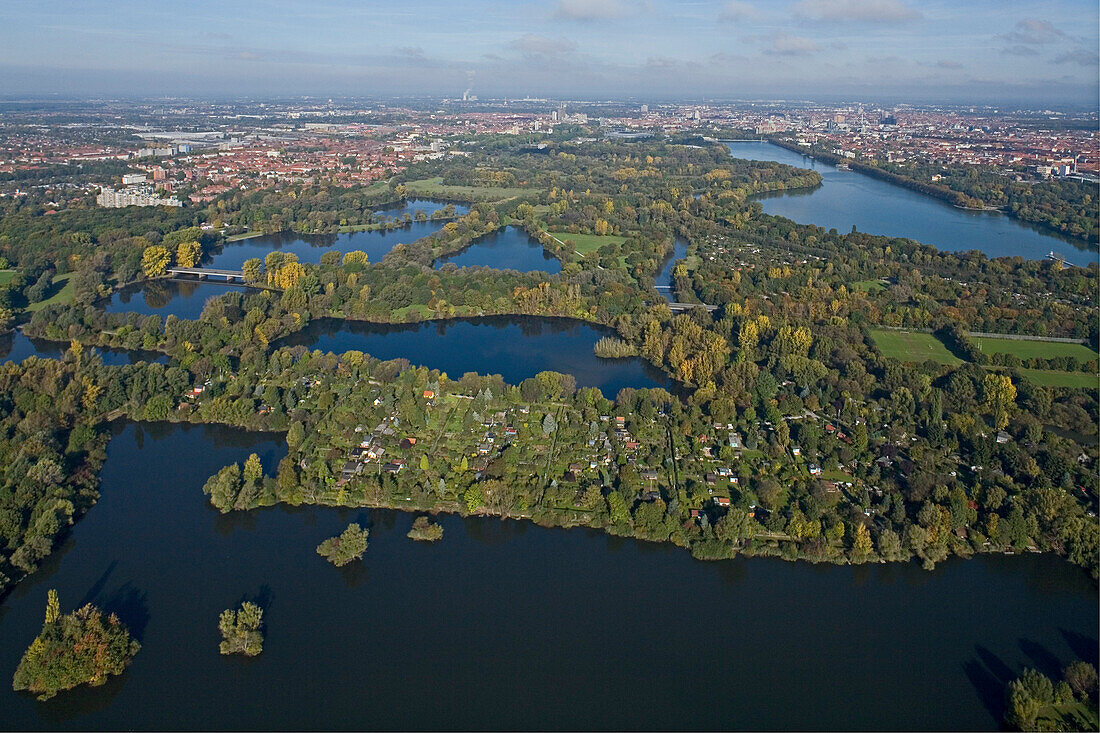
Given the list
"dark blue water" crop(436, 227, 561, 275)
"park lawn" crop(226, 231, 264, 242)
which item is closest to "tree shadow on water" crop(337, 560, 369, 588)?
"dark blue water" crop(436, 227, 561, 275)

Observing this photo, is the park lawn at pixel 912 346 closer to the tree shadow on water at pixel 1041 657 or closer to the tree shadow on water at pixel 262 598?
the tree shadow on water at pixel 1041 657

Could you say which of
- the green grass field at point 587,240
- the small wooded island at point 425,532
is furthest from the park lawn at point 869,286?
the small wooded island at point 425,532

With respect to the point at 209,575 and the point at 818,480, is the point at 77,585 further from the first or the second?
the point at 818,480

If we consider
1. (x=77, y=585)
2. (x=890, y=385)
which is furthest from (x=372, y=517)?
(x=890, y=385)

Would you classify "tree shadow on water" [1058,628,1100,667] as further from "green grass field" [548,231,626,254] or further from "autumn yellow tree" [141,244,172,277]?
"autumn yellow tree" [141,244,172,277]

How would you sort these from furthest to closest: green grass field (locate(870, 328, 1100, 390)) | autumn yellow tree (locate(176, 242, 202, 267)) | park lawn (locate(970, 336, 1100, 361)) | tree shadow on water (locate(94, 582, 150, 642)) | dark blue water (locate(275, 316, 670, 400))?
autumn yellow tree (locate(176, 242, 202, 267)) → park lawn (locate(970, 336, 1100, 361)) → dark blue water (locate(275, 316, 670, 400)) → green grass field (locate(870, 328, 1100, 390)) → tree shadow on water (locate(94, 582, 150, 642))

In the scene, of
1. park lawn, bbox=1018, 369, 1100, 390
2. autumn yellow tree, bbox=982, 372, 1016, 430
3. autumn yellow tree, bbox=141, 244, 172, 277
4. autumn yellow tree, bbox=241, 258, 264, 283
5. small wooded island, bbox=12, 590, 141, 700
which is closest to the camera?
small wooded island, bbox=12, 590, 141, 700
